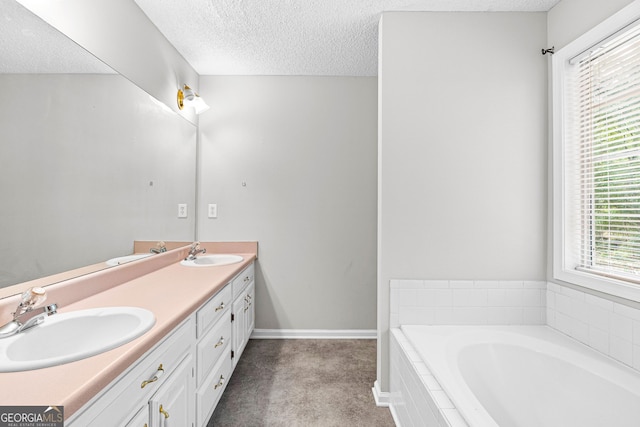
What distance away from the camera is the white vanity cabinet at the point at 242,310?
2.06 m

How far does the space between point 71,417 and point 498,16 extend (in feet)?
8.94

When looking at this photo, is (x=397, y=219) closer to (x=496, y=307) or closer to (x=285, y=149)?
(x=496, y=307)

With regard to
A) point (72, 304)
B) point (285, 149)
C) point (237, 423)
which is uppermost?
point (285, 149)

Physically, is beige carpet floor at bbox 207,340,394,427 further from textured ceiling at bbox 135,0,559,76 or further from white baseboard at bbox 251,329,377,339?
textured ceiling at bbox 135,0,559,76

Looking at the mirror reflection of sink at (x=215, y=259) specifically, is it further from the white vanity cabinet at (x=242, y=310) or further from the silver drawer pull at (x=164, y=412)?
the silver drawer pull at (x=164, y=412)

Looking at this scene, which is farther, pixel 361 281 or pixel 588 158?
pixel 361 281

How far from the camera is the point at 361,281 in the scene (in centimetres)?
281

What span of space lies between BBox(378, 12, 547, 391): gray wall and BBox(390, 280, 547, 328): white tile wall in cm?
6

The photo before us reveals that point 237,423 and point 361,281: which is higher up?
point 361,281

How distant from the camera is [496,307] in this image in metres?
1.87

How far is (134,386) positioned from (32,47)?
1.35m

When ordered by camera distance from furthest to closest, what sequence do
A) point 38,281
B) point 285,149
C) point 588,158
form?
point 285,149, point 588,158, point 38,281

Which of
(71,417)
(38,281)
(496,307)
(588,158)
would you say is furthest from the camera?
(496,307)

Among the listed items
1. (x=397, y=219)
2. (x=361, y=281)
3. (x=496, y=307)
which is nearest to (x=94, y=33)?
(x=397, y=219)
